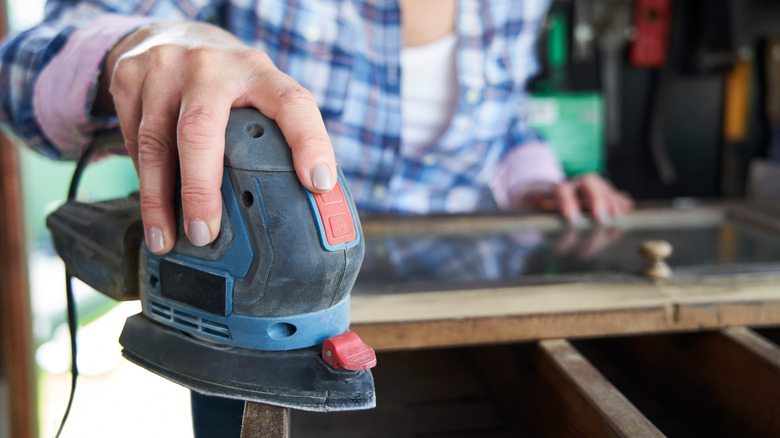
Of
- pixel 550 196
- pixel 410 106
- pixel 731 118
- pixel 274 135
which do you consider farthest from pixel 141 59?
pixel 731 118

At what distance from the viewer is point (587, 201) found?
135 centimetres

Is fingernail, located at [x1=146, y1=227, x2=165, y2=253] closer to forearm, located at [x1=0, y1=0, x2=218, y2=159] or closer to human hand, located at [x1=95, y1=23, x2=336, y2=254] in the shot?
human hand, located at [x1=95, y1=23, x2=336, y2=254]

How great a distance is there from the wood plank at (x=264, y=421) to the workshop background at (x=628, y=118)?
6.09 feet

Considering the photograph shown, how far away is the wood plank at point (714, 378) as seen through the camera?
0.61 meters

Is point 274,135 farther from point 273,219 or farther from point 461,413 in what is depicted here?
point 461,413

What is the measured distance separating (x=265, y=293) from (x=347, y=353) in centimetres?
9

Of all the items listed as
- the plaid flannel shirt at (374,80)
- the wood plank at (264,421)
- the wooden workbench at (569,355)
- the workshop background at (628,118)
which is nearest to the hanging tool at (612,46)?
the workshop background at (628,118)

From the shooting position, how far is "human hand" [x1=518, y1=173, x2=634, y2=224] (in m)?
1.31

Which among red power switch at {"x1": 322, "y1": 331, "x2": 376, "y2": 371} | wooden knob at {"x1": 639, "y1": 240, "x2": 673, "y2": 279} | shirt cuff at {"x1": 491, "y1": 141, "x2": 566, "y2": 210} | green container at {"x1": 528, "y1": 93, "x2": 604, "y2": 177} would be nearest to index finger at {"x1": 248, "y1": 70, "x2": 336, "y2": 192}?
red power switch at {"x1": 322, "y1": 331, "x2": 376, "y2": 371}

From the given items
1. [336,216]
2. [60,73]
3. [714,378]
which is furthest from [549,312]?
[60,73]

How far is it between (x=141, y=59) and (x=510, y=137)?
1330 mm

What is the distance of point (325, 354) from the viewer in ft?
1.68

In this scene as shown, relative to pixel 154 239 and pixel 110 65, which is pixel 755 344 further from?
pixel 110 65

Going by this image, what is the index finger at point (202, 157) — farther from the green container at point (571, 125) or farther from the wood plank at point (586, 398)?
the green container at point (571, 125)
